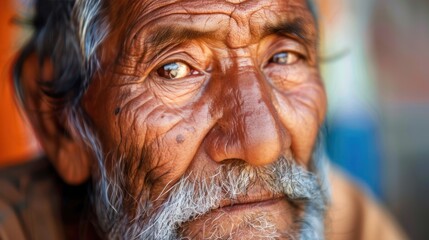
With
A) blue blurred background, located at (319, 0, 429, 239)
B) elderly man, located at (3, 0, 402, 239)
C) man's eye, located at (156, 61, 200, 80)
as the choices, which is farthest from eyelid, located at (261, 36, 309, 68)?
blue blurred background, located at (319, 0, 429, 239)

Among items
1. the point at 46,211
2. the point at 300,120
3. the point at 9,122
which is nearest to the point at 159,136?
the point at 300,120

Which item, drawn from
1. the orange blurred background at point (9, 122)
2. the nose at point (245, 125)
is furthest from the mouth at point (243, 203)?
the orange blurred background at point (9, 122)

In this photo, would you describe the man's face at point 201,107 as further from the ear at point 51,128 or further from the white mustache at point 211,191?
the ear at point 51,128

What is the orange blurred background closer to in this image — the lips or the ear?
the ear

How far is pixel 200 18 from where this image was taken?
1.80 m

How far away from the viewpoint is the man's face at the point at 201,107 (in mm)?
1738

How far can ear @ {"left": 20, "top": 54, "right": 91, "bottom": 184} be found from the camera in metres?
2.17

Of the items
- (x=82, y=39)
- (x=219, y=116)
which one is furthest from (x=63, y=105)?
(x=219, y=116)

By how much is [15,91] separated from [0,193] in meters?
0.38

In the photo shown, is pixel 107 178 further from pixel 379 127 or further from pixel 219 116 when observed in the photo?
pixel 379 127

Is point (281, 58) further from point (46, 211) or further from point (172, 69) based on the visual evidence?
point (46, 211)

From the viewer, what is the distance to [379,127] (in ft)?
13.5

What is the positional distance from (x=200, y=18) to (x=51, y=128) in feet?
2.46

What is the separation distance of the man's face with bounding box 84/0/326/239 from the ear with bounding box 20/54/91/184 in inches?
8.5
